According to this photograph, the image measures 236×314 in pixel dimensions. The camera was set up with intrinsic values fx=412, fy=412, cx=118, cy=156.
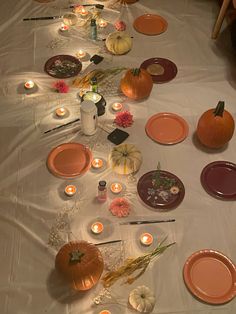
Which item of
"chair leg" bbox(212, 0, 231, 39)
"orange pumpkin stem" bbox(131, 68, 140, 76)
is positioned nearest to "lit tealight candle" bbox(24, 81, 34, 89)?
"orange pumpkin stem" bbox(131, 68, 140, 76)

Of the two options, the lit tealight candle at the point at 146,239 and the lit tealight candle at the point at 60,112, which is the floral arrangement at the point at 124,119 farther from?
the lit tealight candle at the point at 146,239

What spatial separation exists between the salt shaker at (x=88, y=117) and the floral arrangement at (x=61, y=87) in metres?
0.35

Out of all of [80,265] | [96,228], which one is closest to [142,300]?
[80,265]

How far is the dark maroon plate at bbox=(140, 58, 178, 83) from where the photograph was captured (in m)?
2.42

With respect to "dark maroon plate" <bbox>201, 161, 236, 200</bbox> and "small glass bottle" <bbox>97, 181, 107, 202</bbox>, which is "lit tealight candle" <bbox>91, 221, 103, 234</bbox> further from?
"dark maroon plate" <bbox>201, 161, 236, 200</bbox>

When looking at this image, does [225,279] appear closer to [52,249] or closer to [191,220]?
[191,220]

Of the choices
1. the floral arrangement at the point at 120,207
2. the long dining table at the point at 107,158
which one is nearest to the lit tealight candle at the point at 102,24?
the long dining table at the point at 107,158

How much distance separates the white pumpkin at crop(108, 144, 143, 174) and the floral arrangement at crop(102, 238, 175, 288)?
412mm

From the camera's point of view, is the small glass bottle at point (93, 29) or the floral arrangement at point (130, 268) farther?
the small glass bottle at point (93, 29)

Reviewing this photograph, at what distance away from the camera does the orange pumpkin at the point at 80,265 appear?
152 cm

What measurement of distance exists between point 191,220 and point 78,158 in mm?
620

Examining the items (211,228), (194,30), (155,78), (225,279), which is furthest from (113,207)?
(194,30)

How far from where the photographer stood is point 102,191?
72.6 inches

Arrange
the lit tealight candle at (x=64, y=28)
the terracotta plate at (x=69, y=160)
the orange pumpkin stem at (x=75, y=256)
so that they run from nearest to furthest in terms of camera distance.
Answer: the orange pumpkin stem at (x=75, y=256), the terracotta plate at (x=69, y=160), the lit tealight candle at (x=64, y=28)
